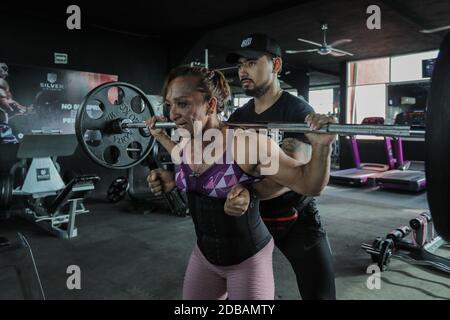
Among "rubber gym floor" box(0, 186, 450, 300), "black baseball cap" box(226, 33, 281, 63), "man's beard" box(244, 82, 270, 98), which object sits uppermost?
"black baseball cap" box(226, 33, 281, 63)

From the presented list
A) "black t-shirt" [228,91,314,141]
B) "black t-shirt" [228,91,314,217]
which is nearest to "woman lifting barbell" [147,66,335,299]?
"black t-shirt" [228,91,314,217]

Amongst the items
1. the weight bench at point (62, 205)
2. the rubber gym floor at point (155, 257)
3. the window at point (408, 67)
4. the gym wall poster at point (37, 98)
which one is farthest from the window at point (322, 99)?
the weight bench at point (62, 205)

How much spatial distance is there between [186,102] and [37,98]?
4161mm

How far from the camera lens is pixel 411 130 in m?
0.75

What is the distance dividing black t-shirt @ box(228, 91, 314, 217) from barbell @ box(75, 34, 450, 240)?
313 mm

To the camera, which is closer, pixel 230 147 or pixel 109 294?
pixel 230 147

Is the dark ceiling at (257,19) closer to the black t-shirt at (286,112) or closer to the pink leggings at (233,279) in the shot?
the black t-shirt at (286,112)

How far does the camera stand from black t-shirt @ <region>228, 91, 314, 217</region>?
4.28 feet

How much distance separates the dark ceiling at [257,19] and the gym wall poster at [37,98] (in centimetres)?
74

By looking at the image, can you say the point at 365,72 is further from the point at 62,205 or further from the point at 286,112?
the point at 286,112

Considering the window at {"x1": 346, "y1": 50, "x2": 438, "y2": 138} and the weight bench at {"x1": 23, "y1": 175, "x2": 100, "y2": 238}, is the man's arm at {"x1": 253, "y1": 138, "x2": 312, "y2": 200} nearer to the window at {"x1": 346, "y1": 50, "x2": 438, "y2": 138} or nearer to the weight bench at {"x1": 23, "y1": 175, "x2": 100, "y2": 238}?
the weight bench at {"x1": 23, "y1": 175, "x2": 100, "y2": 238}
